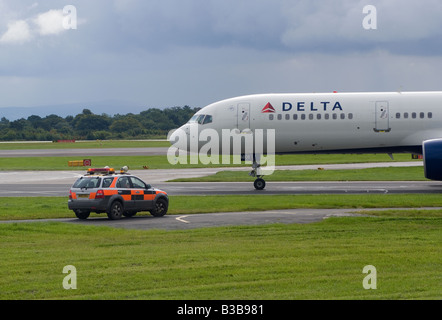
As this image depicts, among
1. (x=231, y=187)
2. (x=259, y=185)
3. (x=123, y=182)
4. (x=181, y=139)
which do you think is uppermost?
(x=181, y=139)

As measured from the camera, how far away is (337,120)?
40.1 metres

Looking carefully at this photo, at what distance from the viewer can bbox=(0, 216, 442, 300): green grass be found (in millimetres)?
13883

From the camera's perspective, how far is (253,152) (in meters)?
41.0

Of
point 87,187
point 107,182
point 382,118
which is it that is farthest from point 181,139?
point 87,187

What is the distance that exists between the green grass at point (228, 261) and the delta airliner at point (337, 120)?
16.0m

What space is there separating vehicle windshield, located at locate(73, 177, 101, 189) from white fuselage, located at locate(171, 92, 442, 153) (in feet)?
46.9

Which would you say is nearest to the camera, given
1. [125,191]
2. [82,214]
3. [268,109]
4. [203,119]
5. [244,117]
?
[82,214]

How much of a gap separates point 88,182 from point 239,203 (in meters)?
7.36

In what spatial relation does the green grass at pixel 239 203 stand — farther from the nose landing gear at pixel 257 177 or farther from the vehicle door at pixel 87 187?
the nose landing gear at pixel 257 177

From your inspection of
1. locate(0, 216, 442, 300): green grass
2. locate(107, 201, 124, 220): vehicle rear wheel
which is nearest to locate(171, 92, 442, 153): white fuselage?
locate(107, 201, 124, 220): vehicle rear wheel

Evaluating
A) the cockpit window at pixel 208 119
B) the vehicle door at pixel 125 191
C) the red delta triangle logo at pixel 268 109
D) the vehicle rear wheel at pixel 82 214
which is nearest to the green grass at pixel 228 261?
the vehicle rear wheel at pixel 82 214

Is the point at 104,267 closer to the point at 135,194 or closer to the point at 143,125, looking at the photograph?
the point at 135,194

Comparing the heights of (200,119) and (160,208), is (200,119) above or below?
above

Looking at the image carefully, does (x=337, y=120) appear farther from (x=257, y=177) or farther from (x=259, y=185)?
(x=259, y=185)
